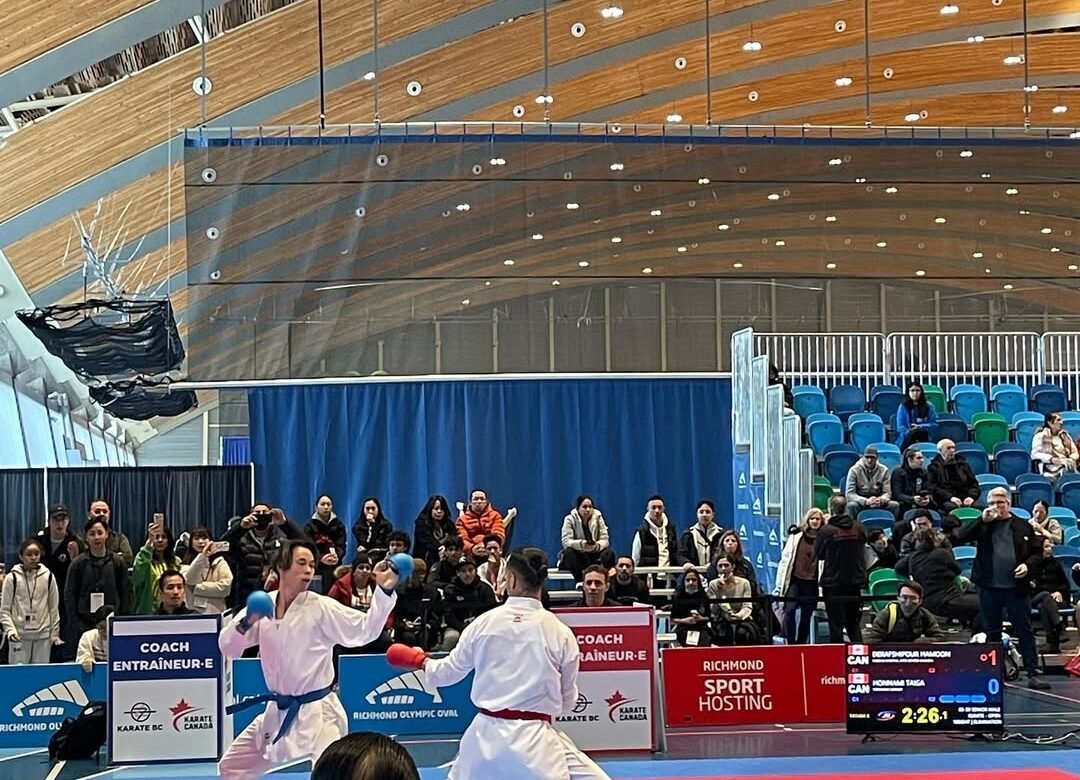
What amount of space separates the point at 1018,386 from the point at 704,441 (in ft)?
14.6

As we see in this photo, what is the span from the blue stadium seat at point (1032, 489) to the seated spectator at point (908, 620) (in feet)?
16.8

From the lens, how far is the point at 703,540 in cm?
1652

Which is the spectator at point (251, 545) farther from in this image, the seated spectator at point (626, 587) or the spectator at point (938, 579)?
the spectator at point (938, 579)

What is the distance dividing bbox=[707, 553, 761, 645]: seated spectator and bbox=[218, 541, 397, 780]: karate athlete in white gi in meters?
6.78

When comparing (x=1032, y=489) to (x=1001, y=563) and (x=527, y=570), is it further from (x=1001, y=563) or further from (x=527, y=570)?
(x=527, y=570)

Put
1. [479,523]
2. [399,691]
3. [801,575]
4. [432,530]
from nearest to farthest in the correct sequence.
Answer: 1. [399,691]
2. [801,575]
3. [432,530]
4. [479,523]

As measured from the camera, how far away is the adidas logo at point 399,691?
12875 millimetres

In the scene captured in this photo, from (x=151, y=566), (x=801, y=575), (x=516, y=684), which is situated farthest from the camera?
(x=801, y=575)

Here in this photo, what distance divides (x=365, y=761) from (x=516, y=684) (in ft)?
16.1

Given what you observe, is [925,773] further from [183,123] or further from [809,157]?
[183,123]

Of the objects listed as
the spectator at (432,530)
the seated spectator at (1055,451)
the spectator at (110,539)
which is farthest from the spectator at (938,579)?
the spectator at (110,539)

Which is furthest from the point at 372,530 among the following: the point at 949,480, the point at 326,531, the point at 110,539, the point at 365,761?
the point at 365,761

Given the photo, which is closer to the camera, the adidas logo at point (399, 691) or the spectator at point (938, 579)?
the adidas logo at point (399, 691)

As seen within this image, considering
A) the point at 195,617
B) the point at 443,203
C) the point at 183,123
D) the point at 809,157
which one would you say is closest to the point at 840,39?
the point at 809,157
